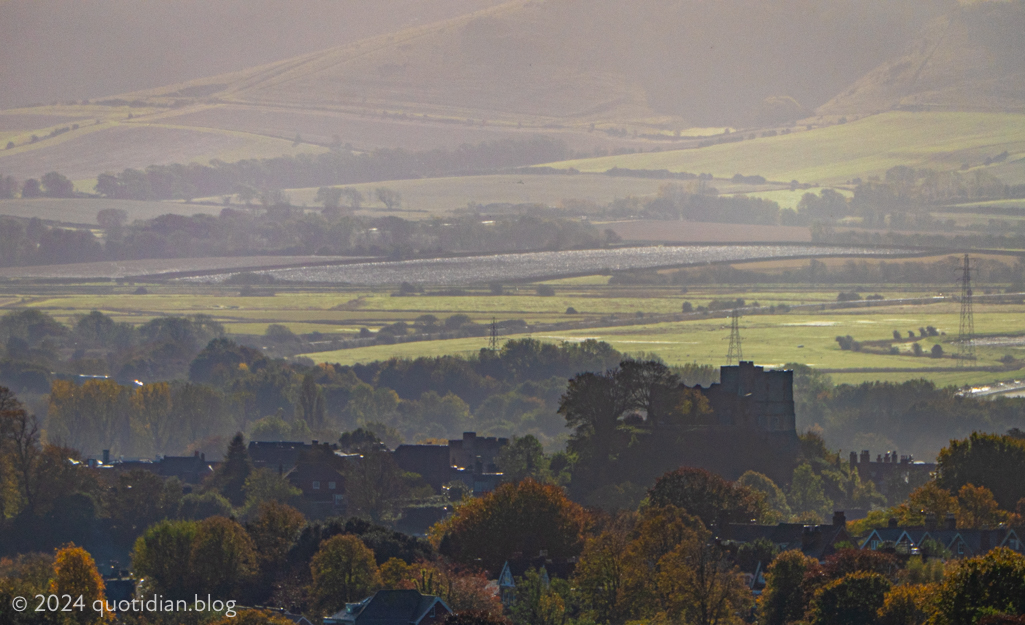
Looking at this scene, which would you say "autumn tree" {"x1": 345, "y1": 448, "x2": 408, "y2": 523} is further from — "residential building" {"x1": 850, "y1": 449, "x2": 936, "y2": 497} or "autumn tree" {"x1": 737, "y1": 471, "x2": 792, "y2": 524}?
"residential building" {"x1": 850, "y1": 449, "x2": 936, "y2": 497}

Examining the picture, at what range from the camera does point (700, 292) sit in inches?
6703

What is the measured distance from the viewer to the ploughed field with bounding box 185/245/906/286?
183 metres

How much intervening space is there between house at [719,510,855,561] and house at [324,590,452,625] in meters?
12.0

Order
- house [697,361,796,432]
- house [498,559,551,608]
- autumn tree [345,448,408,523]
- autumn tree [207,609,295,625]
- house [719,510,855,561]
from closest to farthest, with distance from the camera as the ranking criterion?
autumn tree [207,609,295,625] → house [498,559,551,608] → house [719,510,855,561] → autumn tree [345,448,408,523] → house [697,361,796,432]

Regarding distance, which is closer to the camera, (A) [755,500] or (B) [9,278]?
(A) [755,500]

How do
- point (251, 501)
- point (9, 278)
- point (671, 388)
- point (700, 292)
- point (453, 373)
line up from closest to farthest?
point (251, 501) < point (671, 388) < point (453, 373) < point (700, 292) < point (9, 278)

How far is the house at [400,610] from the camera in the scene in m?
41.6

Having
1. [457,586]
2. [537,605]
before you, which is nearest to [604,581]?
[537,605]

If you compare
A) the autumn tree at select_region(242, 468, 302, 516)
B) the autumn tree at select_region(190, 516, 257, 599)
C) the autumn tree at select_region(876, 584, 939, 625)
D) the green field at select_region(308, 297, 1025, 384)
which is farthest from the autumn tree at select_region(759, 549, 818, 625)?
the green field at select_region(308, 297, 1025, 384)

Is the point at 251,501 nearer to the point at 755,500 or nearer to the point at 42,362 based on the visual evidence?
the point at 755,500

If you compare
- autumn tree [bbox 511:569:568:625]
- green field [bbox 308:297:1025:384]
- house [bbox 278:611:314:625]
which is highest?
green field [bbox 308:297:1025:384]

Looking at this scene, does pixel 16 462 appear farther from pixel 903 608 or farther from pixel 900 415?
pixel 900 415

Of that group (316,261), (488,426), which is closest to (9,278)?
(316,261)

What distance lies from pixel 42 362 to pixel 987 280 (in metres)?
87.3
